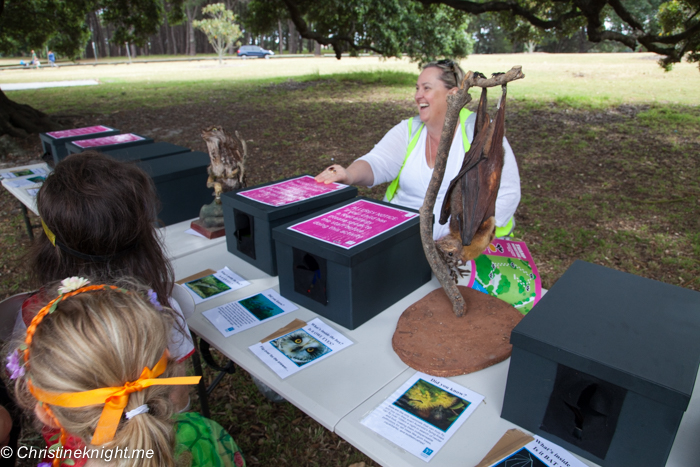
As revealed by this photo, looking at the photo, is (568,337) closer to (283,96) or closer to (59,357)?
(59,357)

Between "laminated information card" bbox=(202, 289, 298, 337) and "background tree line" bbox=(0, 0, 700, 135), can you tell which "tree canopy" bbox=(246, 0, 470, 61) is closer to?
"background tree line" bbox=(0, 0, 700, 135)

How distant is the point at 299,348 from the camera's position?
148cm

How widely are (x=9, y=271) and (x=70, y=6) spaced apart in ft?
27.2

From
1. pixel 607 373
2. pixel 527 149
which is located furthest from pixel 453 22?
pixel 607 373

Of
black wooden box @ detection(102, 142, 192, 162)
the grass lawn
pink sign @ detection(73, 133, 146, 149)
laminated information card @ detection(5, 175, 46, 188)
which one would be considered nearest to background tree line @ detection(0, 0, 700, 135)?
the grass lawn

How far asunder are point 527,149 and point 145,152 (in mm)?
5170

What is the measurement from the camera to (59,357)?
0.87 metres

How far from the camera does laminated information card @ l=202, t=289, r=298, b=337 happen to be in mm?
1607

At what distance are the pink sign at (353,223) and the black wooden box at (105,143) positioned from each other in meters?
1.89

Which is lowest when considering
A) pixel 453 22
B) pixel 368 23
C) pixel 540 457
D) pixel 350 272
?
pixel 540 457

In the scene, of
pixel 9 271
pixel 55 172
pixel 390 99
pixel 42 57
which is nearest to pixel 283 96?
pixel 390 99

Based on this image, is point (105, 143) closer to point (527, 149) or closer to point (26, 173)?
point (26, 173)

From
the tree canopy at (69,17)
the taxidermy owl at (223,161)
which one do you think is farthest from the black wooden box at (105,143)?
the tree canopy at (69,17)

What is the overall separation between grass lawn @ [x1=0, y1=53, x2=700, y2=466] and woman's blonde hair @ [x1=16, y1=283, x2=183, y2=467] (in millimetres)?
1305
